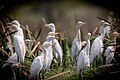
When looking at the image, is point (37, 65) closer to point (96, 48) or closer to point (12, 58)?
point (12, 58)

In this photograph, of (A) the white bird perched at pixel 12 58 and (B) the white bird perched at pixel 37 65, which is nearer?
(B) the white bird perched at pixel 37 65

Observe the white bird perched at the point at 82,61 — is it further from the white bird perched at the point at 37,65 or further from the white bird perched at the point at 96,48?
the white bird perched at the point at 37,65

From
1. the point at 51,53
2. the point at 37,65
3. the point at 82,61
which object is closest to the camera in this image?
the point at 37,65

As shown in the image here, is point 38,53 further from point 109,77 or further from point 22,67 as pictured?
point 109,77

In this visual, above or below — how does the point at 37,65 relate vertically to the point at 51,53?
below

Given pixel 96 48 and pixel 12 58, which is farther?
pixel 96 48

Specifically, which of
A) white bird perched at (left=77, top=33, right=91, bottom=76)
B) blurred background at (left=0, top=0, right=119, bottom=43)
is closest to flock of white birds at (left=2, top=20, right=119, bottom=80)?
white bird perched at (left=77, top=33, right=91, bottom=76)

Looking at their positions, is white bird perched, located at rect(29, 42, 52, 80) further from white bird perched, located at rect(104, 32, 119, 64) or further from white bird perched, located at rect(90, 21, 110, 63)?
white bird perched, located at rect(104, 32, 119, 64)

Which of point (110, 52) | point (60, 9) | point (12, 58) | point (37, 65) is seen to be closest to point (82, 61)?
point (110, 52)

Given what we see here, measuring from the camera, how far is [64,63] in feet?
27.4

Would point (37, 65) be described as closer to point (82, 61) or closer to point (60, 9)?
point (82, 61)

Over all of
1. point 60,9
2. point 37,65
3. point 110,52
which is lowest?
point 37,65

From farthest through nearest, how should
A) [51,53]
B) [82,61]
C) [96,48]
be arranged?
[96,48], [51,53], [82,61]

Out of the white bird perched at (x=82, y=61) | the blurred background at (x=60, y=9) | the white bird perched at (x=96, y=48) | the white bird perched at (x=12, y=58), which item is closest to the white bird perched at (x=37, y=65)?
the white bird perched at (x=12, y=58)
